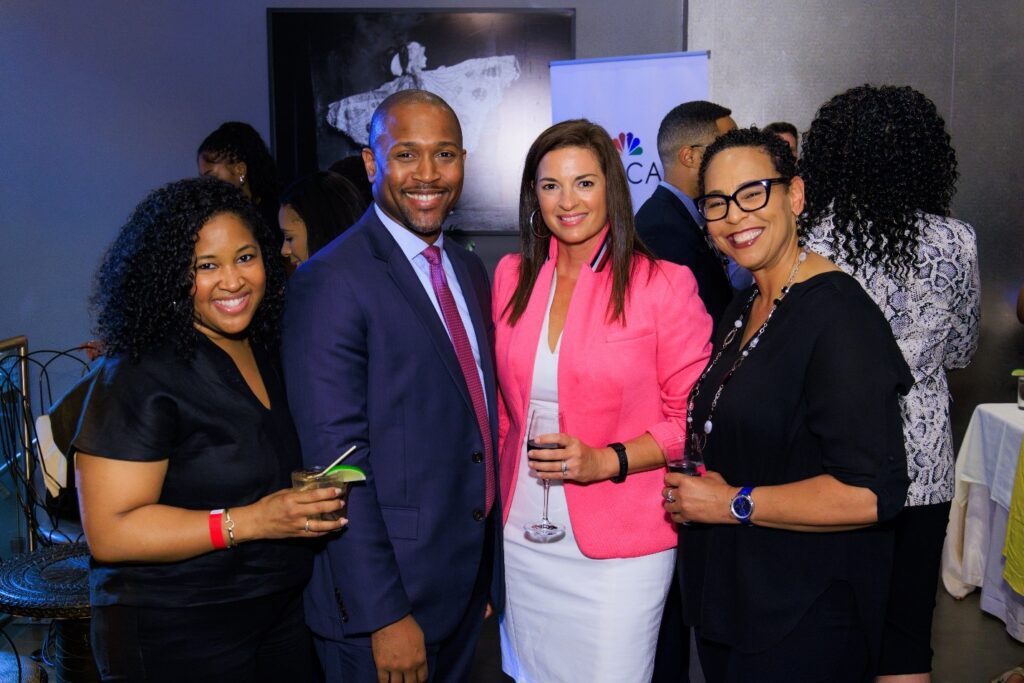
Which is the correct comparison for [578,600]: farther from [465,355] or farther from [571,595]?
[465,355]

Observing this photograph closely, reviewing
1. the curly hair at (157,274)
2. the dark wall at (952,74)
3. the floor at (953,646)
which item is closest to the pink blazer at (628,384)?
the curly hair at (157,274)

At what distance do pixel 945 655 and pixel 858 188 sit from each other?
2.38 metres

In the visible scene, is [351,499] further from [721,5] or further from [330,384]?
[721,5]

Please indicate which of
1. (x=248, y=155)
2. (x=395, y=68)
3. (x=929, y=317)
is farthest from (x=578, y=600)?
(x=395, y=68)

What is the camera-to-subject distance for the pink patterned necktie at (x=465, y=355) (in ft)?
7.03

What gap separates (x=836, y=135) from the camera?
224 cm

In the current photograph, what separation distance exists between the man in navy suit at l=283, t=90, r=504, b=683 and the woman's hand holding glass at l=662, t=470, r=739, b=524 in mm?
446

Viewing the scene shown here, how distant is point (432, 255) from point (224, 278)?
515 mm

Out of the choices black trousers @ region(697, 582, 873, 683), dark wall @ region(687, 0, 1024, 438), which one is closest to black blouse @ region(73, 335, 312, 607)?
black trousers @ region(697, 582, 873, 683)

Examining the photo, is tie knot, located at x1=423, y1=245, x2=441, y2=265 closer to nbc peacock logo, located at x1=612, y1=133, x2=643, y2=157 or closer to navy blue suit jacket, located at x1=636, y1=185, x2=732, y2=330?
navy blue suit jacket, located at x1=636, y1=185, x2=732, y2=330

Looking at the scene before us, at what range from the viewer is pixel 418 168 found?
86.3 inches

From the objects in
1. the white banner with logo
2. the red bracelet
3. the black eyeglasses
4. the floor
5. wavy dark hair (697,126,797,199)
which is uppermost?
the white banner with logo

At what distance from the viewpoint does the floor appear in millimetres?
3578

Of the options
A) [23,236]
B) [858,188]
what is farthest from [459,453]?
[23,236]
